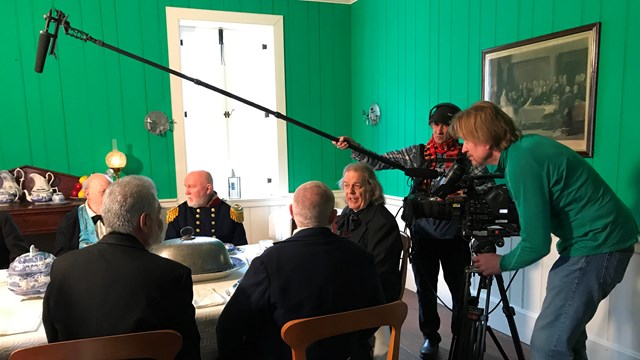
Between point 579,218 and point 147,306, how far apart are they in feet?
4.53

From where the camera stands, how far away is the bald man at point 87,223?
2.29 metres

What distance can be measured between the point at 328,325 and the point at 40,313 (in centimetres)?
99

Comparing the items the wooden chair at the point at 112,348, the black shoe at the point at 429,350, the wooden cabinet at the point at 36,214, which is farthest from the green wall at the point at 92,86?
the wooden chair at the point at 112,348

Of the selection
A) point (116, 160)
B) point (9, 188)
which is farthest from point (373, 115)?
point (9, 188)

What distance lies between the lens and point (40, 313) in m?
1.47

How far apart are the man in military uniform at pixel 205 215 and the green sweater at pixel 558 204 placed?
165 cm

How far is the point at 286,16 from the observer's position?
13.5 ft

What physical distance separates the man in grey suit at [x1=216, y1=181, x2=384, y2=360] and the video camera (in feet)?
1.78

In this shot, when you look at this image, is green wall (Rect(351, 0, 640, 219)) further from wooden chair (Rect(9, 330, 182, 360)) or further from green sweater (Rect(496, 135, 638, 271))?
wooden chair (Rect(9, 330, 182, 360))

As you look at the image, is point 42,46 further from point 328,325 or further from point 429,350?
point 429,350

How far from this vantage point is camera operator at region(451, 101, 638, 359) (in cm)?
145

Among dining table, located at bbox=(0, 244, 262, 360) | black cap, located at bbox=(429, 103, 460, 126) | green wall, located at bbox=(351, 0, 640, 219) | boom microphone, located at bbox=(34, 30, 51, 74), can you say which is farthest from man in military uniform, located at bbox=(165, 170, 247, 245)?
green wall, located at bbox=(351, 0, 640, 219)

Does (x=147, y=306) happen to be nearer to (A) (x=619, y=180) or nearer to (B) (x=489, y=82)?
(A) (x=619, y=180)

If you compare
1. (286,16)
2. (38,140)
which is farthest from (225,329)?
(286,16)
